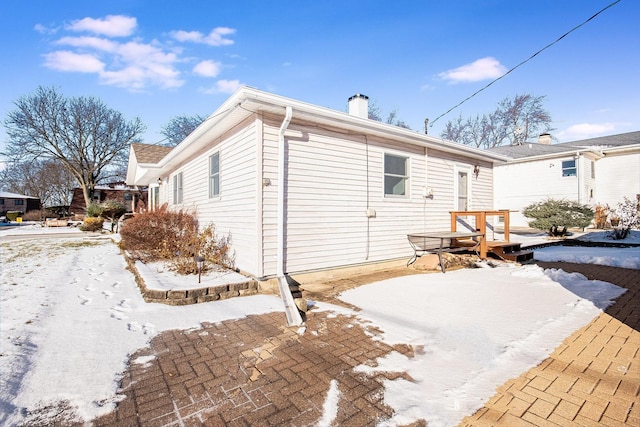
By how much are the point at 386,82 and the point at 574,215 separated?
31.6 ft

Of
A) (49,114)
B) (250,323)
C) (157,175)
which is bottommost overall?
(250,323)

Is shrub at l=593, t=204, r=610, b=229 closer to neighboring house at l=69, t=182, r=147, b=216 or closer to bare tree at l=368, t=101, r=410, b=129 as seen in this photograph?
bare tree at l=368, t=101, r=410, b=129

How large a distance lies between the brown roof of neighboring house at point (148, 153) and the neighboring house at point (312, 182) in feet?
19.1

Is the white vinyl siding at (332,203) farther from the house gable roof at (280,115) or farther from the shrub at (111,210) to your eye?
the shrub at (111,210)

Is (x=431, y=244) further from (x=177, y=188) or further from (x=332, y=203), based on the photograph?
(x=177, y=188)

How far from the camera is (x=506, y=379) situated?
2387 millimetres

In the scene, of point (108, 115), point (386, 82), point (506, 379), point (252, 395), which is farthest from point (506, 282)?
point (108, 115)

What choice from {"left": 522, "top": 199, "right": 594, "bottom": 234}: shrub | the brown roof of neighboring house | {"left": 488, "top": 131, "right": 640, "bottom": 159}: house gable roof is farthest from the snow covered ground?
{"left": 488, "top": 131, "right": 640, "bottom": 159}: house gable roof

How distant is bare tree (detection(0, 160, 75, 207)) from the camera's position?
36312 mm

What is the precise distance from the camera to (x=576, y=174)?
16188 mm

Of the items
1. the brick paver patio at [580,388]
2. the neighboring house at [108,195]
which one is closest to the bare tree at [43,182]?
the neighboring house at [108,195]

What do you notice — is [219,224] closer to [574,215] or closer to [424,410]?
[424,410]

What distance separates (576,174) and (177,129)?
106 feet

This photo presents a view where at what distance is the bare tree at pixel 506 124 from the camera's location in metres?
27.4
